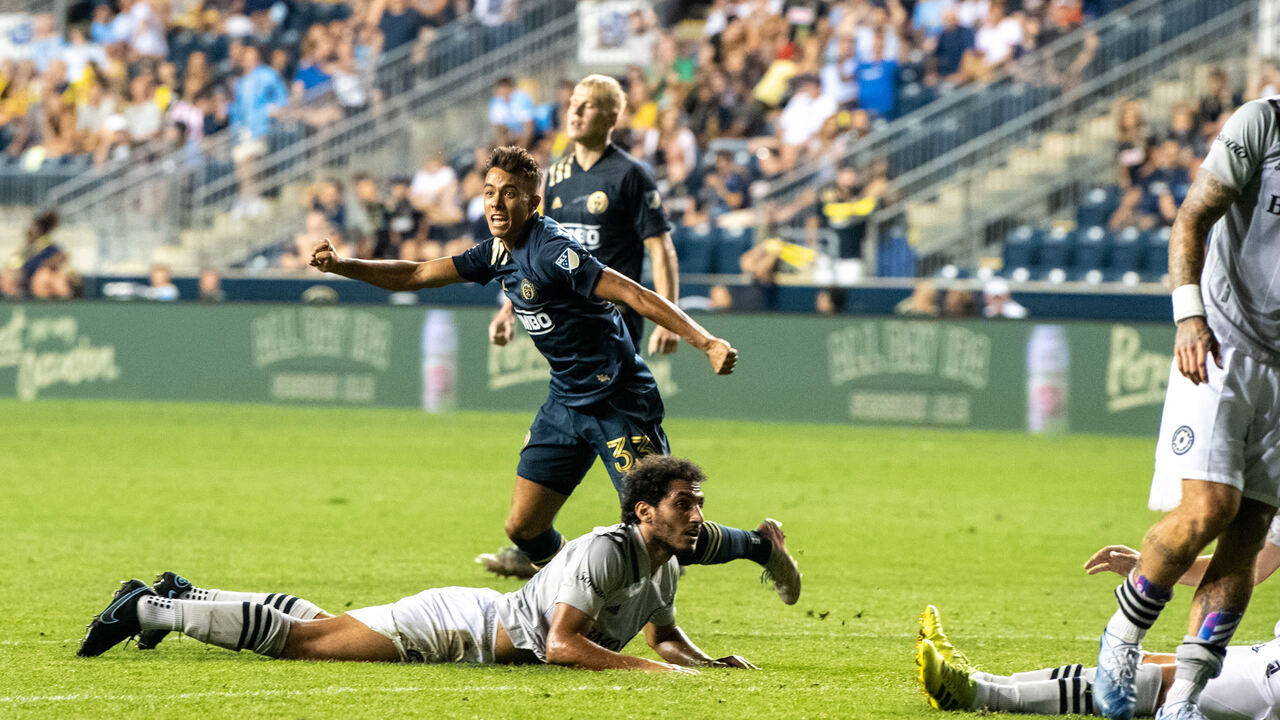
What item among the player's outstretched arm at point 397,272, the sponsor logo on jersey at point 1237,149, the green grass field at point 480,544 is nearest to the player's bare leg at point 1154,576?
the green grass field at point 480,544

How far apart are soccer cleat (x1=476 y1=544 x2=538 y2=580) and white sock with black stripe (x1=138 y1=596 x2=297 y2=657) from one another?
2.37 metres

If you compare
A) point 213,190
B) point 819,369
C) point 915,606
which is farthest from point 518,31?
point 915,606

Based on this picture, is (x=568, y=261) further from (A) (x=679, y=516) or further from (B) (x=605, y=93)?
(B) (x=605, y=93)

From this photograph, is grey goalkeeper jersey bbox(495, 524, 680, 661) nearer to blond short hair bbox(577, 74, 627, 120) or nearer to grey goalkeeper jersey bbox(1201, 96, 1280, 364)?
grey goalkeeper jersey bbox(1201, 96, 1280, 364)

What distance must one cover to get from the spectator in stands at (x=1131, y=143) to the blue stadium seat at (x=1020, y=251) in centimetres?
134

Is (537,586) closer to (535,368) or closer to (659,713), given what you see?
(659,713)

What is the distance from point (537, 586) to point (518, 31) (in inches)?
→ 748

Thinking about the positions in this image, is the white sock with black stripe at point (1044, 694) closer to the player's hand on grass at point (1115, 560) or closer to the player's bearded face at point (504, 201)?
the player's hand on grass at point (1115, 560)

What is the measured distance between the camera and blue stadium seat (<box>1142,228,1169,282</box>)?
17156 mm

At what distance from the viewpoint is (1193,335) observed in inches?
179

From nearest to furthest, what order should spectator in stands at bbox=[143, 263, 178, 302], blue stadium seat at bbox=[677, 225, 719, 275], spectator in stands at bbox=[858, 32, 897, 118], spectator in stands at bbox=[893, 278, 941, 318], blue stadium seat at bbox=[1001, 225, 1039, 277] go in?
spectator in stands at bbox=[893, 278, 941, 318], blue stadium seat at bbox=[1001, 225, 1039, 277], blue stadium seat at bbox=[677, 225, 719, 275], spectator in stands at bbox=[143, 263, 178, 302], spectator in stands at bbox=[858, 32, 897, 118]

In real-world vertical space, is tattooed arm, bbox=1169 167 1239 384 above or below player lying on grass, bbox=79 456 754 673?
above

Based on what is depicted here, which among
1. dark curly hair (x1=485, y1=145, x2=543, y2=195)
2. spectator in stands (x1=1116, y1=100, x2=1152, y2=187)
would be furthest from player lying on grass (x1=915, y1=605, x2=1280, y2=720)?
spectator in stands (x1=1116, y1=100, x2=1152, y2=187)

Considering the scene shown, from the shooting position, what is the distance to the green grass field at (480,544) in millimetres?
5309
